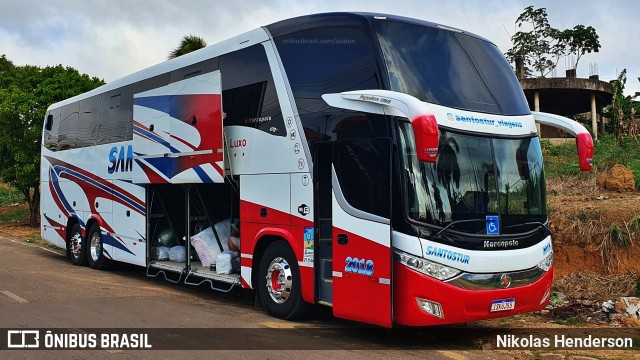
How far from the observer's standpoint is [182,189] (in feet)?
35.9

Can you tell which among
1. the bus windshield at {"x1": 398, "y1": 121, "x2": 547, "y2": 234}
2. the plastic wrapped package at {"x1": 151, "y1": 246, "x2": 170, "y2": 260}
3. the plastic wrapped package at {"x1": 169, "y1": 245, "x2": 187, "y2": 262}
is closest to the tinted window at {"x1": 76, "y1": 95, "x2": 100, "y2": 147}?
the plastic wrapped package at {"x1": 151, "y1": 246, "x2": 170, "y2": 260}

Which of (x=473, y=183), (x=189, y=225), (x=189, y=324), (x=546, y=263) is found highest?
(x=473, y=183)

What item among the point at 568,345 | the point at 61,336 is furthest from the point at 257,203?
the point at 568,345

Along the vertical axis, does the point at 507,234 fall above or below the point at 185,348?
above

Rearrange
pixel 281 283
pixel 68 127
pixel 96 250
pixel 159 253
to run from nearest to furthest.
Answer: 1. pixel 281 283
2. pixel 159 253
3. pixel 96 250
4. pixel 68 127

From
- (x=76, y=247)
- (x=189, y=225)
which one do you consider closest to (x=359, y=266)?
(x=189, y=225)

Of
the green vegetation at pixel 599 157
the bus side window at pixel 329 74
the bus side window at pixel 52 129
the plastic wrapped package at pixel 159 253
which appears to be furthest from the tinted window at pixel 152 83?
the green vegetation at pixel 599 157

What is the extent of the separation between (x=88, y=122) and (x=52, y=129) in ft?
8.32

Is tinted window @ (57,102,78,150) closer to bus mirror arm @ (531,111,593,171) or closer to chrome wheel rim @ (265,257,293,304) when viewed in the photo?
chrome wheel rim @ (265,257,293,304)

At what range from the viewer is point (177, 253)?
11.6 m

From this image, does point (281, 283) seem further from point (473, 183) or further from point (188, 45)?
point (188, 45)

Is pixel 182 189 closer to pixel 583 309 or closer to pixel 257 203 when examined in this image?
pixel 257 203

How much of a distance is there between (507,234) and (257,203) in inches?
136

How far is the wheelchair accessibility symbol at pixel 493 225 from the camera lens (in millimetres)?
6932
